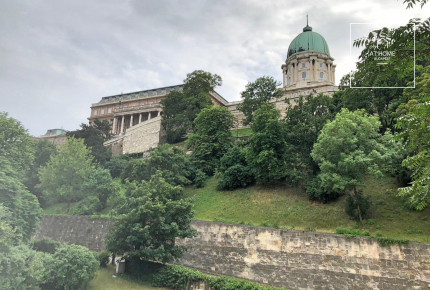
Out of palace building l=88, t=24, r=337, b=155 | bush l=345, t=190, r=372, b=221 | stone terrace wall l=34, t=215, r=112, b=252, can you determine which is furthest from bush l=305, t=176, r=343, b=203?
palace building l=88, t=24, r=337, b=155

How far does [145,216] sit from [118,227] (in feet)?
6.01

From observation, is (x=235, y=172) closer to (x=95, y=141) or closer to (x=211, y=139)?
(x=211, y=139)

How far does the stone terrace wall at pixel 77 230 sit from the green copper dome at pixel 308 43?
64403 mm

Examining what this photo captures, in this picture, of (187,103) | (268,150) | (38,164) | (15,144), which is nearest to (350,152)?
(268,150)

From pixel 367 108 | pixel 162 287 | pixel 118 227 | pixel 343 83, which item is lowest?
pixel 162 287

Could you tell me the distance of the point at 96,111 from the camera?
92688mm

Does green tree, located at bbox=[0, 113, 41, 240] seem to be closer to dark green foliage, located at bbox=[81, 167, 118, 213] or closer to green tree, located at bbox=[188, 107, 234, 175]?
dark green foliage, located at bbox=[81, 167, 118, 213]

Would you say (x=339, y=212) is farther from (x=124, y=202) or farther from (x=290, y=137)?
(x=124, y=202)

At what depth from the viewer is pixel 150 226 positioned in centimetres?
2105

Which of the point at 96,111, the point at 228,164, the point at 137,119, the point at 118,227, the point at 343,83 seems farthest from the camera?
the point at 96,111

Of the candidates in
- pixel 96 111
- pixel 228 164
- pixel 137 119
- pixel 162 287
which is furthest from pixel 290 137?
pixel 96 111

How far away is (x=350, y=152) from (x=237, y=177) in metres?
12.9

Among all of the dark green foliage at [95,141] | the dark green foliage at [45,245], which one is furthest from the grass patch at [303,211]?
the dark green foliage at [95,141]

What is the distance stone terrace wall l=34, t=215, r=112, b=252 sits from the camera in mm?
30406
